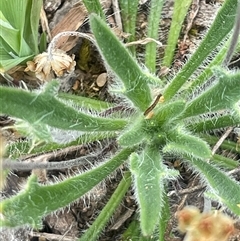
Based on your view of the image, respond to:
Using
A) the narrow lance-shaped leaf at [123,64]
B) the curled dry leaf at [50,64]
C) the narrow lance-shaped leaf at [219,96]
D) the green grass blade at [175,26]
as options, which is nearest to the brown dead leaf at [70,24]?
the curled dry leaf at [50,64]

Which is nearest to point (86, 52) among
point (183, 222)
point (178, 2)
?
point (178, 2)

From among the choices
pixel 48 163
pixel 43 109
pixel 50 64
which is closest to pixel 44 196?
pixel 48 163

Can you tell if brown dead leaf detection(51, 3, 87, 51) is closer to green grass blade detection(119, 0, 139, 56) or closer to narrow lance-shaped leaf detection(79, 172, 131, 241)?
green grass blade detection(119, 0, 139, 56)

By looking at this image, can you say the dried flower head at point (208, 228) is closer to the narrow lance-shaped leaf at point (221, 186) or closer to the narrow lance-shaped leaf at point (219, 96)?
the narrow lance-shaped leaf at point (221, 186)

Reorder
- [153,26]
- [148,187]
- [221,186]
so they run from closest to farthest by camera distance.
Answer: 1. [148,187]
2. [221,186]
3. [153,26]

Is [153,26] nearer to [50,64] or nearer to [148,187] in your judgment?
[50,64]

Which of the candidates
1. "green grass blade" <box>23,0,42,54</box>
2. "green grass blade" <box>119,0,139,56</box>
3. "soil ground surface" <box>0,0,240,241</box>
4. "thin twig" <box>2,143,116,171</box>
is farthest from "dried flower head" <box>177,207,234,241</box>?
"green grass blade" <box>23,0,42,54</box>

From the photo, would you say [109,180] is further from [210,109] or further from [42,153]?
[210,109]
